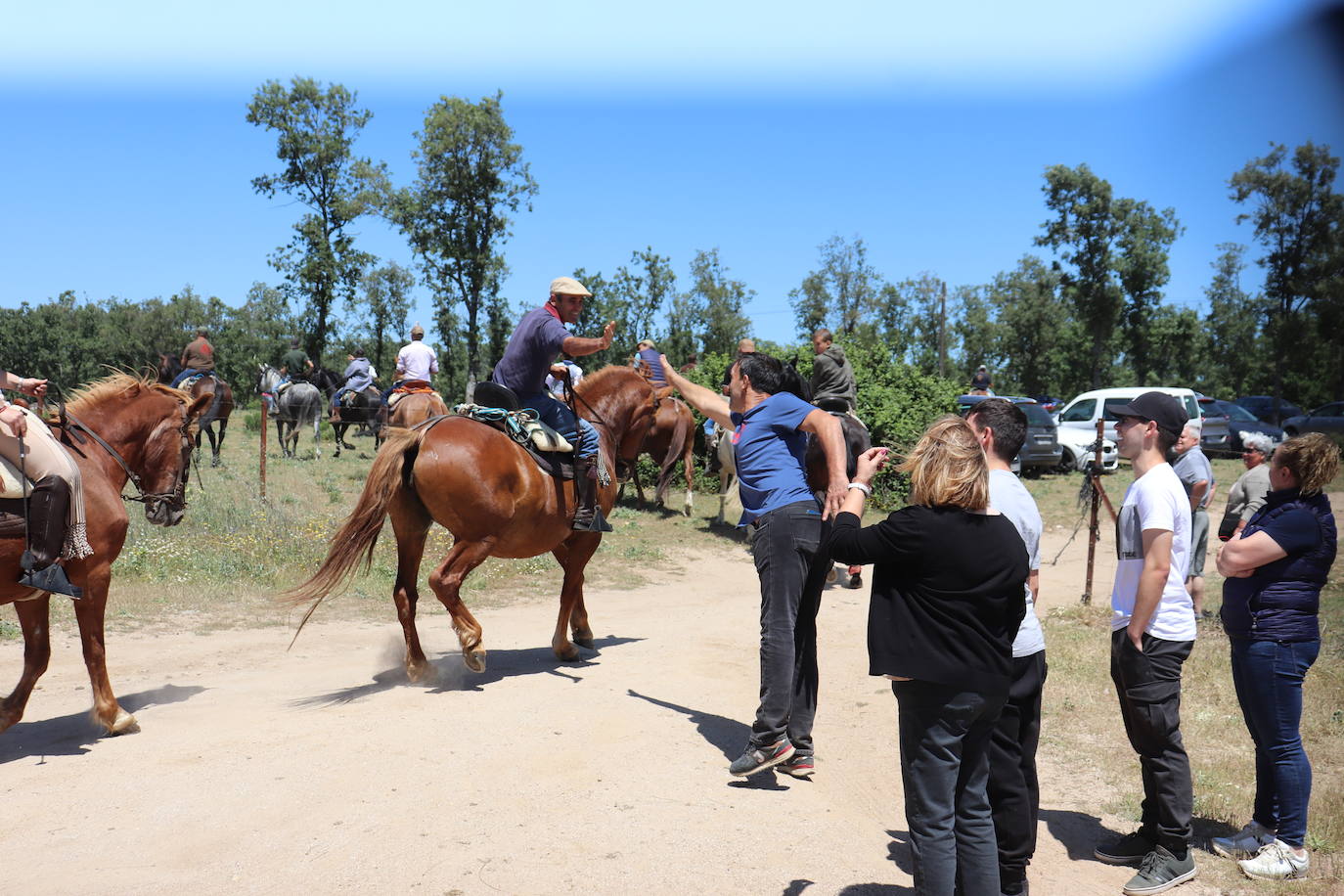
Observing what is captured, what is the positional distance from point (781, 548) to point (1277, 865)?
9.05 ft

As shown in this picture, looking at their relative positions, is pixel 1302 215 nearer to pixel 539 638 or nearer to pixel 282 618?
pixel 539 638

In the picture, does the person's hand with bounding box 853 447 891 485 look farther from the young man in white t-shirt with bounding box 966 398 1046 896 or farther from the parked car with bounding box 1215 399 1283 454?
the parked car with bounding box 1215 399 1283 454

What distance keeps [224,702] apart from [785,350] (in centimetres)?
1551

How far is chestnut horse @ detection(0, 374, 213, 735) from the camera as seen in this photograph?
19.1ft

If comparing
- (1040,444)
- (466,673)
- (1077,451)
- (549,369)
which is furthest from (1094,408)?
(466,673)

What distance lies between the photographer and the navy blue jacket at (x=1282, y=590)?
4.51 meters

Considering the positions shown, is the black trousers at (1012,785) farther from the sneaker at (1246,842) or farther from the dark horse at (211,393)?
the dark horse at (211,393)

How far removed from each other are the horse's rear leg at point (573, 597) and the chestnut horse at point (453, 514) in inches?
0.7

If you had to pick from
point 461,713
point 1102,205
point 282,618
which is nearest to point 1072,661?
point 461,713

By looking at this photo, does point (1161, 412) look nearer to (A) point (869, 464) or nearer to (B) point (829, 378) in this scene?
(A) point (869, 464)

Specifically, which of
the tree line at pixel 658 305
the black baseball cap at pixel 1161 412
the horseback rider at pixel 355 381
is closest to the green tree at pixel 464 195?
the tree line at pixel 658 305

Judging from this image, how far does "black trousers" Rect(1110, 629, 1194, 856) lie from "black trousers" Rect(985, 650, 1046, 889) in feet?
1.99

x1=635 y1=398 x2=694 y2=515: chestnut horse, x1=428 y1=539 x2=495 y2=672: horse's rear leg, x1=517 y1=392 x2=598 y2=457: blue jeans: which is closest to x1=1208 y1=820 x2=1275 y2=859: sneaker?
x1=428 y1=539 x2=495 y2=672: horse's rear leg

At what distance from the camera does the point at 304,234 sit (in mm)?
44562
